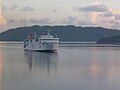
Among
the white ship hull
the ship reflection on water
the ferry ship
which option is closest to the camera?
the ship reflection on water

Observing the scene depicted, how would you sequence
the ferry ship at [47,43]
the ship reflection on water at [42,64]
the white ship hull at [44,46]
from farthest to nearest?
the white ship hull at [44,46] → the ferry ship at [47,43] → the ship reflection on water at [42,64]

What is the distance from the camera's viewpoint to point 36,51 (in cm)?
9788

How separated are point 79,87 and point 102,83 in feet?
11.1

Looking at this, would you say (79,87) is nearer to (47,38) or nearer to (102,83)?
(102,83)

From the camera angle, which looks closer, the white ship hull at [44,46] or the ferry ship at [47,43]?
the ferry ship at [47,43]

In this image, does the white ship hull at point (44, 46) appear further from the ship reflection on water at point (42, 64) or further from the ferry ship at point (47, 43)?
Answer: the ship reflection on water at point (42, 64)

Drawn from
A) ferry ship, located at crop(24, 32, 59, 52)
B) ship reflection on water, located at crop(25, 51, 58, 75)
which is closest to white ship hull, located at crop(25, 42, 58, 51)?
ferry ship, located at crop(24, 32, 59, 52)

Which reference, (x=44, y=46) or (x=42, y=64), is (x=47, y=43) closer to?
(x=44, y=46)

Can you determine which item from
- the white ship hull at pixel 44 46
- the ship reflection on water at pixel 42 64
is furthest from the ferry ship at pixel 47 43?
the ship reflection on water at pixel 42 64

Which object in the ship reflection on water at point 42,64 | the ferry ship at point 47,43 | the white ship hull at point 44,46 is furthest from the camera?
the white ship hull at point 44,46

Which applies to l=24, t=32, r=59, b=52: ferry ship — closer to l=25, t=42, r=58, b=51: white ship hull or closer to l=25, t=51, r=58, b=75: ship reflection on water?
l=25, t=42, r=58, b=51: white ship hull

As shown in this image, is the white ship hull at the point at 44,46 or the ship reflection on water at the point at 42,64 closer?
the ship reflection on water at the point at 42,64

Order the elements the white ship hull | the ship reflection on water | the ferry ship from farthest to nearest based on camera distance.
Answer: the white ship hull → the ferry ship → the ship reflection on water

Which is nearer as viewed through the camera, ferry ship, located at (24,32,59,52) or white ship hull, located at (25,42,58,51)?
ferry ship, located at (24,32,59,52)
